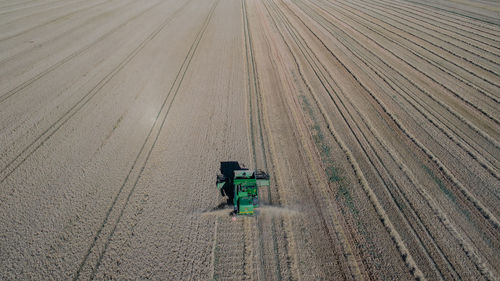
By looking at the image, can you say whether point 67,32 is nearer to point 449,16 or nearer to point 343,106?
point 343,106

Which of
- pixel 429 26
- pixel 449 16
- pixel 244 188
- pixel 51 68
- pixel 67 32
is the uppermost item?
pixel 449 16

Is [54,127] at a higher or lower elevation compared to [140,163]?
higher

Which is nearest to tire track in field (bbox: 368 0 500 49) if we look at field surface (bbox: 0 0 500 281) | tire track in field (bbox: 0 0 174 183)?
field surface (bbox: 0 0 500 281)

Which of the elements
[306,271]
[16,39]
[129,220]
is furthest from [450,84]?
[16,39]

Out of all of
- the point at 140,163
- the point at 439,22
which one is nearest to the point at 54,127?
the point at 140,163

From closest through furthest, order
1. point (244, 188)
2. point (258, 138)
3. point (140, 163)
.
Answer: point (244, 188), point (140, 163), point (258, 138)

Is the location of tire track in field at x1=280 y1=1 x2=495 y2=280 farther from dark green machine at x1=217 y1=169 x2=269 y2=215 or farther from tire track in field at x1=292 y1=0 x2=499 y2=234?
dark green machine at x1=217 y1=169 x2=269 y2=215

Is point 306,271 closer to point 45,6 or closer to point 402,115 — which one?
point 402,115
